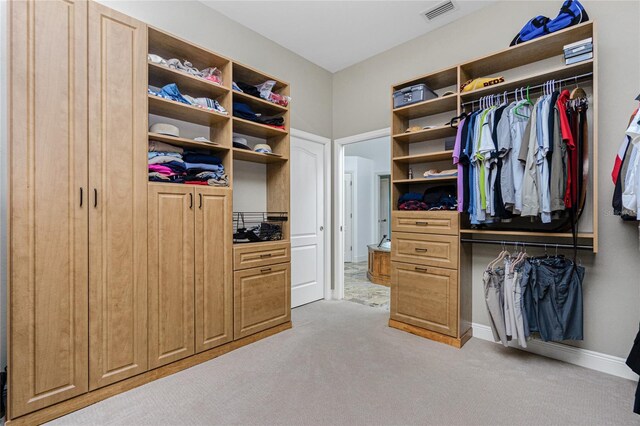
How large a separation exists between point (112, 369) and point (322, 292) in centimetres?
251

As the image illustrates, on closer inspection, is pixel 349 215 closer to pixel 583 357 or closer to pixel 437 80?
pixel 437 80

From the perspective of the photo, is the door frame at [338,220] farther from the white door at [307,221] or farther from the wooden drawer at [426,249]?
the wooden drawer at [426,249]

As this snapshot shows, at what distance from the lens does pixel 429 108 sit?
2.96 metres

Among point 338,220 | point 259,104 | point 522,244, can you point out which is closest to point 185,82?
point 259,104

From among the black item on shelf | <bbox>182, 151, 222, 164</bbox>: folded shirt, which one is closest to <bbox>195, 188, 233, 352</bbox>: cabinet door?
<bbox>182, 151, 222, 164</bbox>: folded shirt

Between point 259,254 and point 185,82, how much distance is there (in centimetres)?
149

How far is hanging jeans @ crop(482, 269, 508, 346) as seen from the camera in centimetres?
230

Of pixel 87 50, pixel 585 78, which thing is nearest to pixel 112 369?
pixel 87 50

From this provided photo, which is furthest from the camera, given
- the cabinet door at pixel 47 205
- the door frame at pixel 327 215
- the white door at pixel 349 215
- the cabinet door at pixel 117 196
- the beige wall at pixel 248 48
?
the white door at pixel 349 215

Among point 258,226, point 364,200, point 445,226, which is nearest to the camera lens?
point 445,226

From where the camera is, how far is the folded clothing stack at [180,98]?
7.18ft

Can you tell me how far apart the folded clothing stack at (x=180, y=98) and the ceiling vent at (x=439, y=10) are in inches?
81.5

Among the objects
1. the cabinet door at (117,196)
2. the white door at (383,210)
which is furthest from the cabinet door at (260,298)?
the white door at (383,210)

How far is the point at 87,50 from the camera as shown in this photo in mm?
1781
